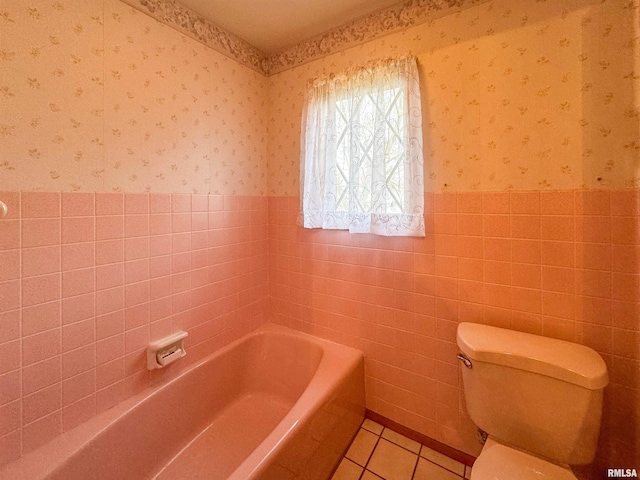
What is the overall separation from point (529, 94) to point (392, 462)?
1.82 metres

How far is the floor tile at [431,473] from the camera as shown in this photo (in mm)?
1323

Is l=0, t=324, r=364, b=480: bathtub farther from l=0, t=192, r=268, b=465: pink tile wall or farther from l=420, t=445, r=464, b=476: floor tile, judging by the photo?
l=420, t=445, r=464, b=476: floor tile

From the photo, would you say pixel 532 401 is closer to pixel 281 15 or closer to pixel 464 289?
pixel 464 289

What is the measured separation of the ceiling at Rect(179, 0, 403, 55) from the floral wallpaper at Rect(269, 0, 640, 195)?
9.9 inches

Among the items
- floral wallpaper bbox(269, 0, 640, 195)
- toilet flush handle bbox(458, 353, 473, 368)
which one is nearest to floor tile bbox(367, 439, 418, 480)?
toilet flush handle bbox(458, 353, 473, 368)

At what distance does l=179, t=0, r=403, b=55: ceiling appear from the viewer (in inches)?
56.3

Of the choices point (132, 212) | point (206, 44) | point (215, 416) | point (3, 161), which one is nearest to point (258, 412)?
point (215, 416)

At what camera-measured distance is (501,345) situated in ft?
3.63

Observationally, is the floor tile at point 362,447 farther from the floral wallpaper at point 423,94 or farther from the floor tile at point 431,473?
the floral wallpaper at point 423,94

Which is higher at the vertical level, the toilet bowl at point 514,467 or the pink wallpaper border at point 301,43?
the pink wallpaper border at point 301,43

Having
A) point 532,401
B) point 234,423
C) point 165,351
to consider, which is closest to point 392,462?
point 532,401

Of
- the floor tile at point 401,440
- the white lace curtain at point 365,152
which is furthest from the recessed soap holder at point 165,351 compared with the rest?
the floor tile at point 401,440

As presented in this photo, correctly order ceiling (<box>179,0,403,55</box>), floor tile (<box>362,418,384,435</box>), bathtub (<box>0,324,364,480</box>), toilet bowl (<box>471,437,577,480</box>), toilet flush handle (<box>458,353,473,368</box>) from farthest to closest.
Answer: floor tile (<box>362,418,384,435</box>) → ceiling (<box>179,0,403,55</box>) → toilet flush handle (<box>458,353,473,368</box>) → bathtub (<box>0,324,364,480</box>) → toilet bowl (<box>471,437,577,480</box>)

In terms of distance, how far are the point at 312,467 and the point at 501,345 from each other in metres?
0.93
